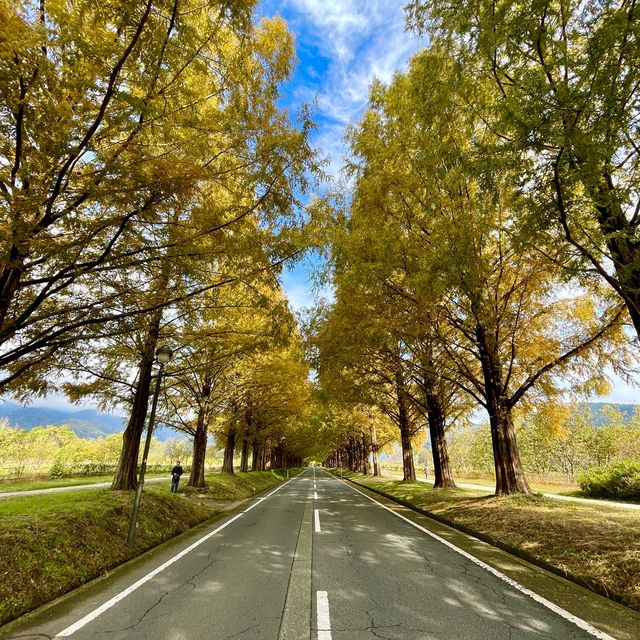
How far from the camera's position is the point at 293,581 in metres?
5.18

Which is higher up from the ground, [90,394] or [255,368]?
[255,368]

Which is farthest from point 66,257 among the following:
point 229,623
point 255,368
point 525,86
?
point 255,368

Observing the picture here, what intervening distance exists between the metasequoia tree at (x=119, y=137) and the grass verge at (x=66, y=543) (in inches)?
102

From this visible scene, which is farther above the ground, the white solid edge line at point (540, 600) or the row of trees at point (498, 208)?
the row of trees at point (498, 208)

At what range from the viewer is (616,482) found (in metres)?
17.2

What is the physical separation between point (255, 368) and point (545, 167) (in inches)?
601

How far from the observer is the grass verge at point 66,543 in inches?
177

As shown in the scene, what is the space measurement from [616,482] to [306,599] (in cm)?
2007

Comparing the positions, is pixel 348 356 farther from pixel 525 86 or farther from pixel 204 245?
pixel 525 86

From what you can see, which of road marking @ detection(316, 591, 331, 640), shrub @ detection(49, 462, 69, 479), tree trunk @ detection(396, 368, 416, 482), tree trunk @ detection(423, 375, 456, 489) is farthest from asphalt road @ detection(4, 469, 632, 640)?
shrub @ detection(49, 462, 69, 479)

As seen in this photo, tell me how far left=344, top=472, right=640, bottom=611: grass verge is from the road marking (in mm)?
3756

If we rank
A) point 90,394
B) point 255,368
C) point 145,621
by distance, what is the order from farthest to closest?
point 255,368
point 90,394
point 145,621

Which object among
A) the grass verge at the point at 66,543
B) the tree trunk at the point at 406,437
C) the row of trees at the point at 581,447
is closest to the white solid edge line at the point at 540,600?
the grass verge at the point at 66,543

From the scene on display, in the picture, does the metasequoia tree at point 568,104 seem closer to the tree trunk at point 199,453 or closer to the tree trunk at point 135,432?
the tree trunk at point 135,432
